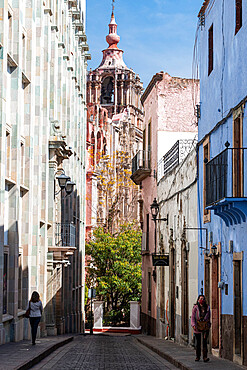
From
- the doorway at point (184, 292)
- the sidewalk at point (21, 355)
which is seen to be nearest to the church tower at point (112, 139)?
the doorway at point (184, 292)

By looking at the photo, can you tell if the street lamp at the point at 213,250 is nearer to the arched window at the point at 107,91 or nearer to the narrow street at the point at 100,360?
the narrow street at the point at 100,360

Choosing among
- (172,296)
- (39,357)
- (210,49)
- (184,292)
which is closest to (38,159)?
(184,292)

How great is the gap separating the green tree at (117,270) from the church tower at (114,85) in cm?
3274

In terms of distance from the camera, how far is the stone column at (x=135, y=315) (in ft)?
132

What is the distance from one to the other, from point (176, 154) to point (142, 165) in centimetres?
868

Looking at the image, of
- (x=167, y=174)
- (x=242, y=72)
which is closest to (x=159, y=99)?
(x=167, y=174)

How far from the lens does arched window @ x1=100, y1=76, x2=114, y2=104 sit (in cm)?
7975

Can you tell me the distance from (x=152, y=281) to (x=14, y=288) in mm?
14167

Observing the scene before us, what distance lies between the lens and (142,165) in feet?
110

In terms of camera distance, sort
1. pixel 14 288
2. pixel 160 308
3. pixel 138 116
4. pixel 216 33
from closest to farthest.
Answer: pixel 216 33, pixel 14 288, pixel 160 308, pixel 138 116

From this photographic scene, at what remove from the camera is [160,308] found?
2833cm

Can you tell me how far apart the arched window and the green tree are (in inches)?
1381

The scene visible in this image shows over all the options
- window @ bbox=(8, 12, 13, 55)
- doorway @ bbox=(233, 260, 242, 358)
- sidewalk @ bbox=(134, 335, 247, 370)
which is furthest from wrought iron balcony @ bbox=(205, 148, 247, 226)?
window @ bbox=(8, 12, 13, 55)

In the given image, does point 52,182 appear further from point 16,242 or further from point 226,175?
point 226,175
